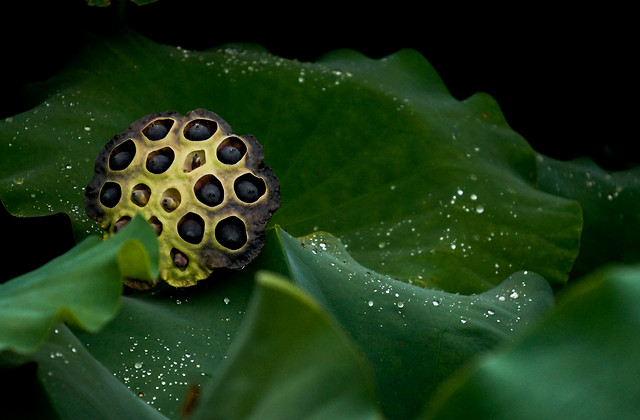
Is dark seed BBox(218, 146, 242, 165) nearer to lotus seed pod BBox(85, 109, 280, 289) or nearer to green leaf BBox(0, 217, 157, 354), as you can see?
lotus seed pod BBox(85, 109, 280, 289)

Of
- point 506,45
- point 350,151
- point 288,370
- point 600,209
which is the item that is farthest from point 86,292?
point 506,45

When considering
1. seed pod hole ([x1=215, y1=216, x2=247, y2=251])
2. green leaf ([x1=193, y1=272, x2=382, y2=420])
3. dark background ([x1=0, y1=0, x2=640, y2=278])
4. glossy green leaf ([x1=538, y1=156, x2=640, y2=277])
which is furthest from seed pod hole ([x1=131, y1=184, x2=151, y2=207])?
glossy green leaf ([x1=538, y1=156, x2=640, y2=277])

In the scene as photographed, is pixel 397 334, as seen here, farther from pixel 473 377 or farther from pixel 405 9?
pixel 405 9

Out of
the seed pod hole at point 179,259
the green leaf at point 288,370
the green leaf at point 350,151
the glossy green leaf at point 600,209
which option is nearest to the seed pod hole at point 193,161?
the seed pod hole at point 179,259

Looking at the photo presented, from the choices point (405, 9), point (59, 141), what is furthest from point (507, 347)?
point (405, 9)

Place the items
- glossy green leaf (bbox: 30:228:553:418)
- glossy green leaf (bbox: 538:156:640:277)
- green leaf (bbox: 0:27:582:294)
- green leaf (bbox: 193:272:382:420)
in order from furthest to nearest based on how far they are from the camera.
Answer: glossy green leaf (bbox: 538:156:640:277), green leaf (bbox: 0:27:582:294), glossy green leaf (bbox: 30:228:553:418), green leaf (bbox: 193:272:382:420)

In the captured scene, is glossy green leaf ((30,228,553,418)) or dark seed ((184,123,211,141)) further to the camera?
dark seed ((184,123,211,141))

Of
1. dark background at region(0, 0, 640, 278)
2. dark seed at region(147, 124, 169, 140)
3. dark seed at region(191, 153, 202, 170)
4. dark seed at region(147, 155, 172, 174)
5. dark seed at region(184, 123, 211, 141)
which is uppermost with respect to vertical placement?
dark seed at region(184, 123, 211, 141)

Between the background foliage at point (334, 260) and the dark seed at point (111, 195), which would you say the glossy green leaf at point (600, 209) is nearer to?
the background foliage at point (334, 260)
